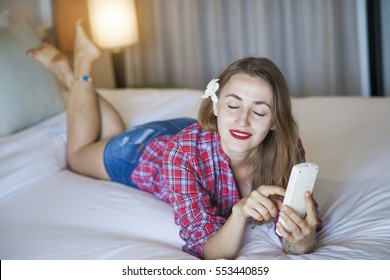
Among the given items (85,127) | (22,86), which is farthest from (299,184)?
(22,86)

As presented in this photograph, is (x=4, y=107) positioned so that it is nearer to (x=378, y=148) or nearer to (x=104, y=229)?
(x=104, y=229)

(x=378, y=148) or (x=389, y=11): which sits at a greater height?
(x=389, y=11)

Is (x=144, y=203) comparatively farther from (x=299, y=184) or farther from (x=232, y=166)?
(x=299, y=184)

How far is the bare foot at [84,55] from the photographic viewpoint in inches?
71.6

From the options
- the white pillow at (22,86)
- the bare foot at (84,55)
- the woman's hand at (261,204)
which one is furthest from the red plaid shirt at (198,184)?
the white pillow at (22,86)

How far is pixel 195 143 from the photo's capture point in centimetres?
127

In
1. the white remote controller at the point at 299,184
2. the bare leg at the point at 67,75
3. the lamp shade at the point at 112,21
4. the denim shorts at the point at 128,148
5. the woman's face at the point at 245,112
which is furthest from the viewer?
the lamp shade at the point at 112,21

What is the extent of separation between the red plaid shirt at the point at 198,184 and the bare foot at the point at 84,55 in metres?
0.63

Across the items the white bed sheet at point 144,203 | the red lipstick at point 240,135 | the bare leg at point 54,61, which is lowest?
the white bed sheet at point 144,203

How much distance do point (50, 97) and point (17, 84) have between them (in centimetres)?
15

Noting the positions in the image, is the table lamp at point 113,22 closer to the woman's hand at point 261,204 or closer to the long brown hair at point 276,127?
the long brown hair at point 276,127

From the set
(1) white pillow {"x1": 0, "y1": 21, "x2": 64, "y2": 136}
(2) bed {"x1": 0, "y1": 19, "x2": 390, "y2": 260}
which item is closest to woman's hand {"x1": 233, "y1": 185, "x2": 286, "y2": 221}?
(2) bed {"x1": 0, "y1": 19, "x2": 390, "y2": 260}

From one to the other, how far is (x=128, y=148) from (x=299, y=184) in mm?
665
